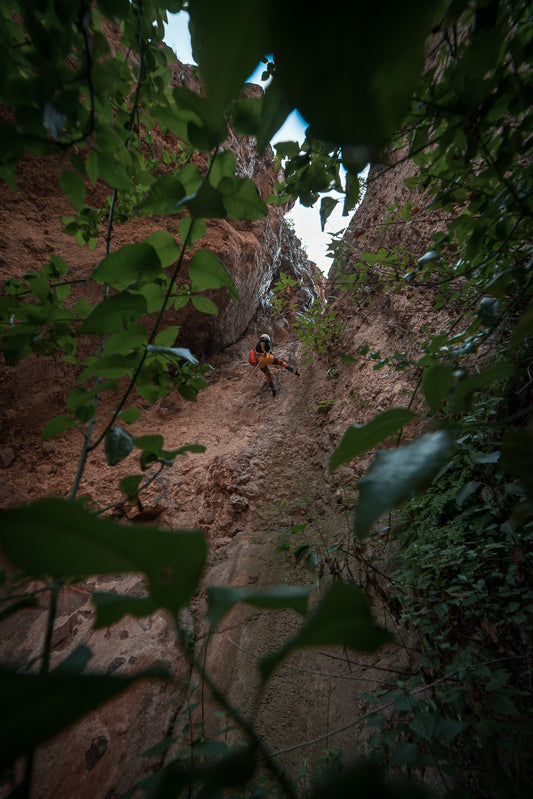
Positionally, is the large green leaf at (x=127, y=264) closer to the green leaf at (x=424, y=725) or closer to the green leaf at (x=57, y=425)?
the green leaf at (x=57, y=425)

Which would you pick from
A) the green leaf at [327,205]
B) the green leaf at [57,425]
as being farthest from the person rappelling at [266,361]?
the green leaf at [57,425]

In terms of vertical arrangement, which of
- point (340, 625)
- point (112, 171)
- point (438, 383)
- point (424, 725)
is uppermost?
point (112, 171)

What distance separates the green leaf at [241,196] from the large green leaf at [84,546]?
58 centimetres

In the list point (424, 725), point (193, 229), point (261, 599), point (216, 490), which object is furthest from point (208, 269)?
point (216, 490)

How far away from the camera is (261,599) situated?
0.96ft

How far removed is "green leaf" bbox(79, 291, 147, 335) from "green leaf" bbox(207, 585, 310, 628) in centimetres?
53

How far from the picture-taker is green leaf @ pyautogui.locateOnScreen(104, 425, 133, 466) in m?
0.70

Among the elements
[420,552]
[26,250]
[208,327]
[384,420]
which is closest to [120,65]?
[384,420]

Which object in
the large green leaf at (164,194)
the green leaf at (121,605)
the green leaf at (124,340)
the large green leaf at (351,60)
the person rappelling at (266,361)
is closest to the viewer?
the large green leaf at (351,60)

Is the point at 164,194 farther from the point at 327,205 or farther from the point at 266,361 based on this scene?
the point at 266,361

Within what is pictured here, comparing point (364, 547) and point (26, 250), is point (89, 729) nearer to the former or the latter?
point (364, 547)

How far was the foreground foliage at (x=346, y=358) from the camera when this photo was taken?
23 centimetres

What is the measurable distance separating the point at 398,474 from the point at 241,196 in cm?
58

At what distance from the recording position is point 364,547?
5.79ft
